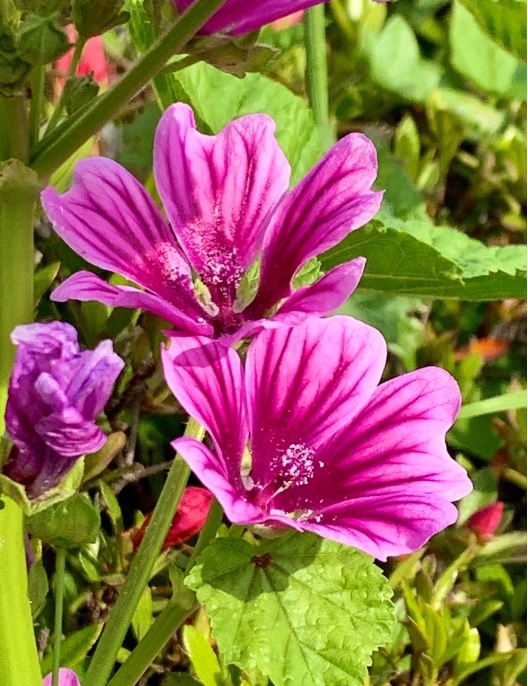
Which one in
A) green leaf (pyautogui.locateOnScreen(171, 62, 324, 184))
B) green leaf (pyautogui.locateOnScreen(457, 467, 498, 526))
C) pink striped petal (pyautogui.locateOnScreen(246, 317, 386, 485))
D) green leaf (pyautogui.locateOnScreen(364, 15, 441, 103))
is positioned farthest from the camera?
green leaf (pyautogui.locateOnScreen(364, 15, 441, 103))

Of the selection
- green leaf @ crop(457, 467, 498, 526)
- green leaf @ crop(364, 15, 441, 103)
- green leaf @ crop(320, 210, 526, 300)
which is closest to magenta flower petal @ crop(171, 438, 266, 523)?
green leaf @ crop(320, 210, 526, 300)

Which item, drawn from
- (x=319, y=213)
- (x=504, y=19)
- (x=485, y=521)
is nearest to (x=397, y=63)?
(x=504, y=19)

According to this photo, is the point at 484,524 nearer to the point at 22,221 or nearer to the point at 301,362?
the point at 301,362

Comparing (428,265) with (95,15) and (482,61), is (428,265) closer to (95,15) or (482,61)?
(95,15)

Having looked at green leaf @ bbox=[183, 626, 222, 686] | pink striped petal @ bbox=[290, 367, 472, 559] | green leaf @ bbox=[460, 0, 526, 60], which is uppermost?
green leaf @ bbox=[460, 0, 526, 60]

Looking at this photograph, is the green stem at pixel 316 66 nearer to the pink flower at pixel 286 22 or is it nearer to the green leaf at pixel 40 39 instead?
the pink flower at pixel 286 22

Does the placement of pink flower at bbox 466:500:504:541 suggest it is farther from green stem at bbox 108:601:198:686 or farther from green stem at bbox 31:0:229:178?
green stem at bbox 31:0:229:178

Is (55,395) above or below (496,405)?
above

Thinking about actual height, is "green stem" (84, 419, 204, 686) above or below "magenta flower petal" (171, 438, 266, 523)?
below

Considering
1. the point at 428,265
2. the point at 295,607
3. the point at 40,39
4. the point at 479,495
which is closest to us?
the point at 40,39
